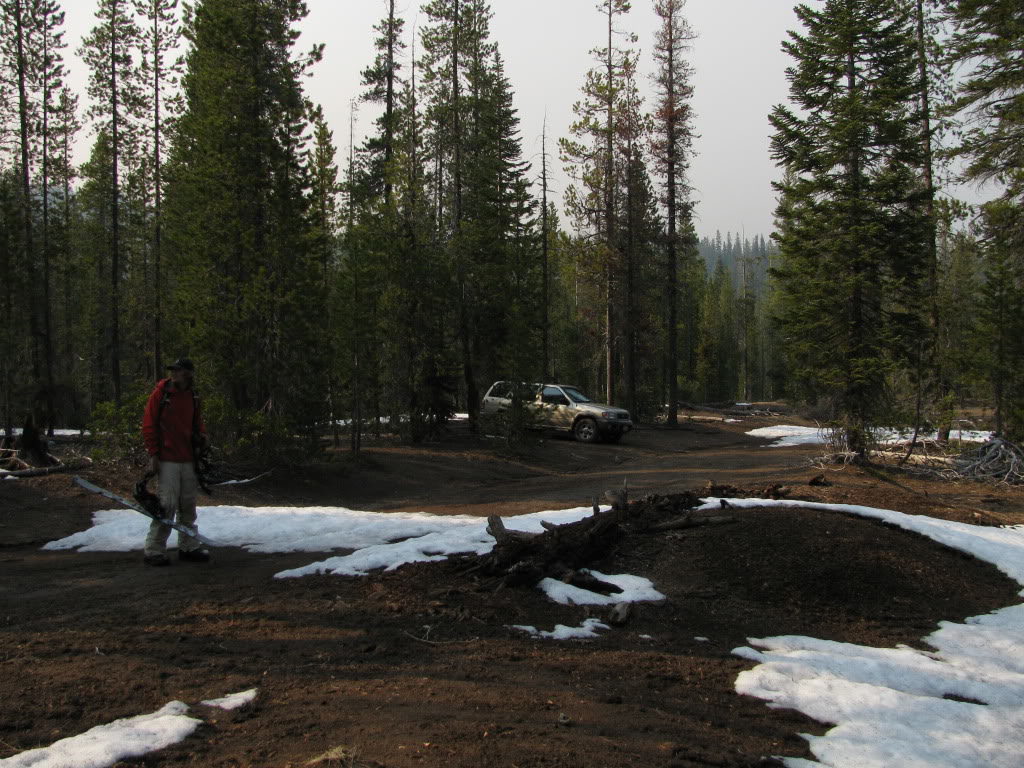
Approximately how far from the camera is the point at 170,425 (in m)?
7.25

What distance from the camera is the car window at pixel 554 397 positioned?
24297mm

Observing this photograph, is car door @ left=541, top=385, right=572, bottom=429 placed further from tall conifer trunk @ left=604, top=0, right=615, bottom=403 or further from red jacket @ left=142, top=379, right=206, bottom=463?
red jacket @ left=142, top=379, right=206, bottom=463

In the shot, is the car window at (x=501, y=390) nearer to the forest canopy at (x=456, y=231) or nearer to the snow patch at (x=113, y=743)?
the forest canopy at (x=456, y=231)

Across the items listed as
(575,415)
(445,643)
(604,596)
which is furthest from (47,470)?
(575,415)

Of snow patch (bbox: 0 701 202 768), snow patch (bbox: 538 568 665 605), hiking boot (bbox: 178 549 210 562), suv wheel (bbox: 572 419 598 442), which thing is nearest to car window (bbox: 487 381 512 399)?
suv wheel (bbox: 572 419 598 442)

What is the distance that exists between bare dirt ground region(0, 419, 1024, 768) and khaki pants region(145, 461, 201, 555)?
0.31 m

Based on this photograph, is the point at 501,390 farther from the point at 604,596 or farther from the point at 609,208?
the point at 604,596

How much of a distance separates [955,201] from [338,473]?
1878cm

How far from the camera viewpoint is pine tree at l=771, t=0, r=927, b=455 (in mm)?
13500

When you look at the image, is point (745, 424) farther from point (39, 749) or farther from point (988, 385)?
point (39, 749)

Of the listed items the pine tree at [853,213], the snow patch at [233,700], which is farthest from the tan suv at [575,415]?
the snow patch at [233,700]

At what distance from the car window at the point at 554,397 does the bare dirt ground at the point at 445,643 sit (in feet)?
49.7

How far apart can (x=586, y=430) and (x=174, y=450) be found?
17935 mm

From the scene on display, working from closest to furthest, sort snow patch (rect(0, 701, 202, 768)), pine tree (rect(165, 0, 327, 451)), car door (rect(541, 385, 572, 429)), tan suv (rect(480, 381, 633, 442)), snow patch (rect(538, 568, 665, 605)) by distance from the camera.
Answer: snow patch (rect(0, 701, 202, 768)) < snow patch (rect(538, 568, 665, 605)) < pine tree (rect(165, 0, 327, 451)) < tan suv (rect(480, 381, 633, 442)) < car door (rect(541, 385, 572, 429))
